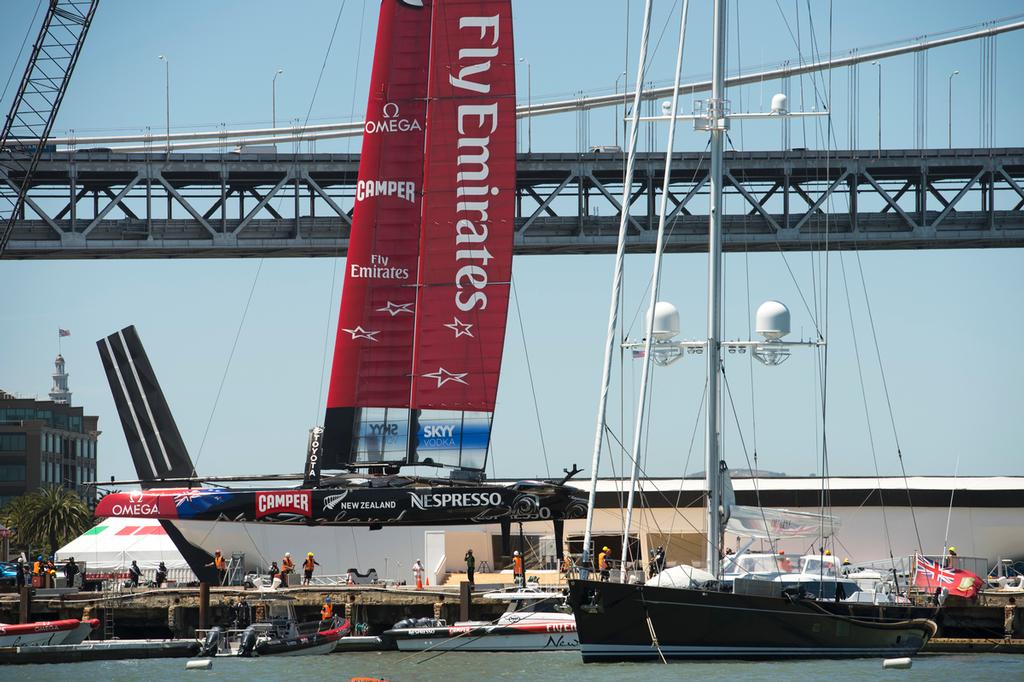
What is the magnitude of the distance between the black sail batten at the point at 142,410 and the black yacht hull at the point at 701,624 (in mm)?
18366

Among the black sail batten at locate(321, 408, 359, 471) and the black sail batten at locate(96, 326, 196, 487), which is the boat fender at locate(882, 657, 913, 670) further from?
the black sail batten at locate(96, 326, 196, 487)

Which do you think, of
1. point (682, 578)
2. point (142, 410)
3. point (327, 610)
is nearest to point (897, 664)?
point (682, 578)

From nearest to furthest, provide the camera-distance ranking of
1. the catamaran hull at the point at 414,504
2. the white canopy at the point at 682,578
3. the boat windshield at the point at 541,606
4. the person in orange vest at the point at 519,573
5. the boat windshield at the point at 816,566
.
A: 1. the white canopy at the point at 682,578
2. the boat windshield at the point at 816,566
3. the catamaran hull at the point at 414,504
4. the boat windshield at the point at 541,606
5. the person in orange vest at the point at 519,573

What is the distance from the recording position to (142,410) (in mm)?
45531

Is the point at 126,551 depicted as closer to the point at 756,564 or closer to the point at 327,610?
the point at 327,610

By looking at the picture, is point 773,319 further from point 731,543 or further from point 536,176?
point 536,176

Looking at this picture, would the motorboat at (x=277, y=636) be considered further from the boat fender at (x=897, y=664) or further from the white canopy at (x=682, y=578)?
the boat fender at (x=897, y=664)

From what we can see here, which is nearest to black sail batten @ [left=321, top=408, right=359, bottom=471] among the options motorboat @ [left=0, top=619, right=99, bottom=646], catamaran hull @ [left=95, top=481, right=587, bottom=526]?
catamaran hull @ [left=95, top=481, right=587, bottom=526]

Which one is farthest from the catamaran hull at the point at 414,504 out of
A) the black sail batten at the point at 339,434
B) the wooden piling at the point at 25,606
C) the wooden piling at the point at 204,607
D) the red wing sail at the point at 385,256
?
the wooden piling at the point at 25,606

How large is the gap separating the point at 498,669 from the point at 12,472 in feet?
304

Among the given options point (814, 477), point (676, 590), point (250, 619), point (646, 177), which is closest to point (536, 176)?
point (646, 177)

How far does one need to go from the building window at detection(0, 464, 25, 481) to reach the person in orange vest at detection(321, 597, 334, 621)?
84.8 meters

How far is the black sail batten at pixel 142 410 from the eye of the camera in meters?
44.9

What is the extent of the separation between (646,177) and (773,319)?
38374 millimetres
